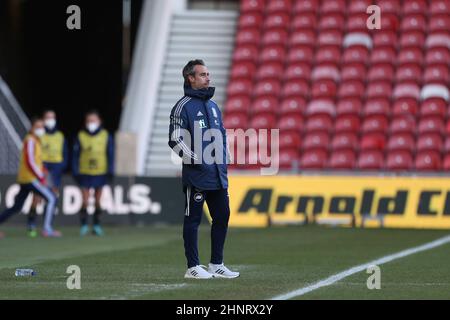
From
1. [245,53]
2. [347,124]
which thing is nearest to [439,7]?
[347,124]

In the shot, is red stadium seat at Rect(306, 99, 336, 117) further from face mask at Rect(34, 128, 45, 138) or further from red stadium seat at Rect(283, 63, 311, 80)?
face mask at Rect(34, 128, 45, 138)

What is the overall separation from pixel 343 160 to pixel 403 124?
1565mm

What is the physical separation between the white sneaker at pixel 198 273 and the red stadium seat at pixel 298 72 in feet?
55.2

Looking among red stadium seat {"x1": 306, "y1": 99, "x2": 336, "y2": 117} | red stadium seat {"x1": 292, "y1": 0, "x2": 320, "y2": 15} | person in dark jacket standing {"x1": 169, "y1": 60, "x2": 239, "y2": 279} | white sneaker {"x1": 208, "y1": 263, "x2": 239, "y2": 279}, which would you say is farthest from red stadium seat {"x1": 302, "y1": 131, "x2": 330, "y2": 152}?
person in dark jacket standing {"x1": 169, "y1": 60, "x2": 239, "y2": 279}

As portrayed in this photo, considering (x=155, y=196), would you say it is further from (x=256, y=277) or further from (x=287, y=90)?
(x=256, y=277)

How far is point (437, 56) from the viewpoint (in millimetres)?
29094

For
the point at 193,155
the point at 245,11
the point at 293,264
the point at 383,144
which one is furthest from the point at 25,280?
the point at 245,11

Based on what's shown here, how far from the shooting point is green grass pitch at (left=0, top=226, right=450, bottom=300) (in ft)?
37.1

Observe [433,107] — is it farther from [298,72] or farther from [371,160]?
[298,72]

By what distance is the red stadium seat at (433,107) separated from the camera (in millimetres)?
27781

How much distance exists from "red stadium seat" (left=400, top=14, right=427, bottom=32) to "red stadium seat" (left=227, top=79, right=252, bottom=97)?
3.84 metres

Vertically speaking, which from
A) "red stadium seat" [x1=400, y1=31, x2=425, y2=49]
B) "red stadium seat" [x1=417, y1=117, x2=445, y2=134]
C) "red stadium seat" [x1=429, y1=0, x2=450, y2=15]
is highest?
"red stadium seat" [x1=429, y1=0, x2=450, y2=15]

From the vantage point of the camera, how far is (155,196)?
24.7 metres

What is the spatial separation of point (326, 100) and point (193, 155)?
16.3 m
